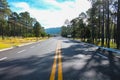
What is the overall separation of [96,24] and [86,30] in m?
5.24

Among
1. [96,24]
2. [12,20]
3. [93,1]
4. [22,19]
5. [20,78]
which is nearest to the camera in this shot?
[20,78]

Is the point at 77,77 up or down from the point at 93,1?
down

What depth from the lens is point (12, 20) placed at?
12094 centimetres

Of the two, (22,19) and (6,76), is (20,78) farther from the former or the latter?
(22,19)

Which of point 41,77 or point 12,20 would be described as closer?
point 41,77

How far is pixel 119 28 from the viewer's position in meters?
30.8

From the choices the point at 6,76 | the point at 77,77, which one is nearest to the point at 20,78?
the point at 6,76

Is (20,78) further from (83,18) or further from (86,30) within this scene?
(83,18)

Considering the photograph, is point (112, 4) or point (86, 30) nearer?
point (112, 4)

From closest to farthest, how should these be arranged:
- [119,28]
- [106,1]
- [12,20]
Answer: [119,28], [106,1], [12,20]

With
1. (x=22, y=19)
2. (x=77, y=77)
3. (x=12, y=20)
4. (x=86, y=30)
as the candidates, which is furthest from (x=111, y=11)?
(x=22, y=19)

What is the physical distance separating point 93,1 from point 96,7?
7.56 ft

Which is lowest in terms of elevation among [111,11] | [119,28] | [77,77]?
[77,77]

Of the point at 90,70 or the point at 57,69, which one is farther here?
the point at 57,69
